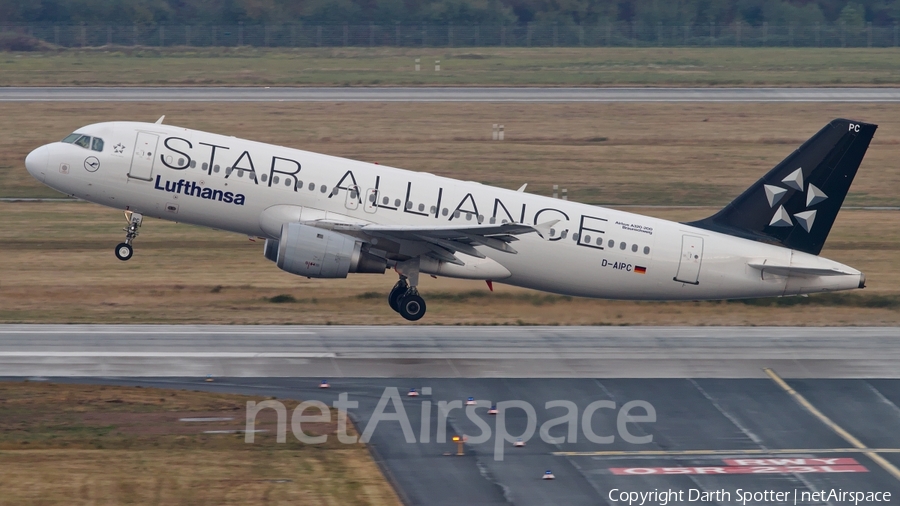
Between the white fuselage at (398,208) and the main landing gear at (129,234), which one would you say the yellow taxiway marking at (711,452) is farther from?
the main landing gear at (129,234)

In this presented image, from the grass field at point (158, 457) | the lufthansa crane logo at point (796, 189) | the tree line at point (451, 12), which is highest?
the tree line at point (451, 12)

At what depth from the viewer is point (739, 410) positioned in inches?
1125

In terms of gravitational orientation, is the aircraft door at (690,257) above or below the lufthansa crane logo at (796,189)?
below

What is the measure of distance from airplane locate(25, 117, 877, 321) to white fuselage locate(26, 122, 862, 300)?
0.14ft

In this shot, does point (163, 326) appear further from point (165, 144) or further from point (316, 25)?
point (316, 25)

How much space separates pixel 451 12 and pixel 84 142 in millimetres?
87047

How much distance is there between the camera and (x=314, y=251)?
33000 mm

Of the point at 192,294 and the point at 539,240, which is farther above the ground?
the point at 539,240

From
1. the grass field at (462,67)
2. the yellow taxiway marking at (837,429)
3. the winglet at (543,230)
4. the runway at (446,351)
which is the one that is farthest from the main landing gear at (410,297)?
the grass field at (462,67)

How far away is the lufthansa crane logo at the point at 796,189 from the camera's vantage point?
34969 mm

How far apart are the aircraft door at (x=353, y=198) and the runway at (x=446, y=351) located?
4292 millimetres

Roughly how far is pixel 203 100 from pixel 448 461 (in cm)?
5607

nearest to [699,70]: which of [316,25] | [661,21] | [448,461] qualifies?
[661,21]

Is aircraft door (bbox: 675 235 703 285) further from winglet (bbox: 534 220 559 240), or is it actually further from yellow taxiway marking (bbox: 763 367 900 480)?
winglet (bbox: 534 220 559 240)
